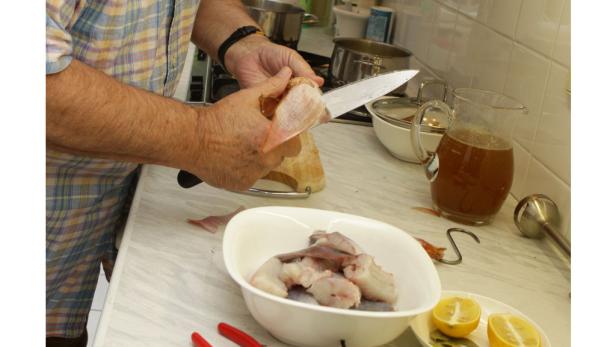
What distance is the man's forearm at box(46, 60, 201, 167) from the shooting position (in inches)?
33.9

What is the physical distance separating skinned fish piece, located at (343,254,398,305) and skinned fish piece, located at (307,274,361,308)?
0.02 meters

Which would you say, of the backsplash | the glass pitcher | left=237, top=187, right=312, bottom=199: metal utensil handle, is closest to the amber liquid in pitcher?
the glass pitcher

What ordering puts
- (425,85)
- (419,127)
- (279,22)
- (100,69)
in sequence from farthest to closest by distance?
(279,22) < (425,85) < (419,127) < (100,69)

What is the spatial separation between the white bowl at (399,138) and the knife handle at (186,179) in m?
0.45

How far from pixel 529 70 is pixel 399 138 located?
263 millimetres

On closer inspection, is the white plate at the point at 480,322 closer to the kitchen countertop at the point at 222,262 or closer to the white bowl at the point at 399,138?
the kitchen countertop at the point at 222,262

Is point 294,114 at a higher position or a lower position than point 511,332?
higher

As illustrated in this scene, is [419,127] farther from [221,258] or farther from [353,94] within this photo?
[221,258]

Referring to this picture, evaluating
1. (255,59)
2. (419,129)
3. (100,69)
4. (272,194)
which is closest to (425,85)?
(419,129)

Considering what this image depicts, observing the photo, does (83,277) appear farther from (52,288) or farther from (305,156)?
(305,156)

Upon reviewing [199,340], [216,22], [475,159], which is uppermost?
[216,22]

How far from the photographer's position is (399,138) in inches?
54.2

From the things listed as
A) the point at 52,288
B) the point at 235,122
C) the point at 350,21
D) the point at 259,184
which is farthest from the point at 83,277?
the point at 350,21

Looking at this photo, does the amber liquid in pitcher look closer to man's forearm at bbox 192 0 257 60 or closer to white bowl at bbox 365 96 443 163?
white bowl at bbox 365 96 443 163
